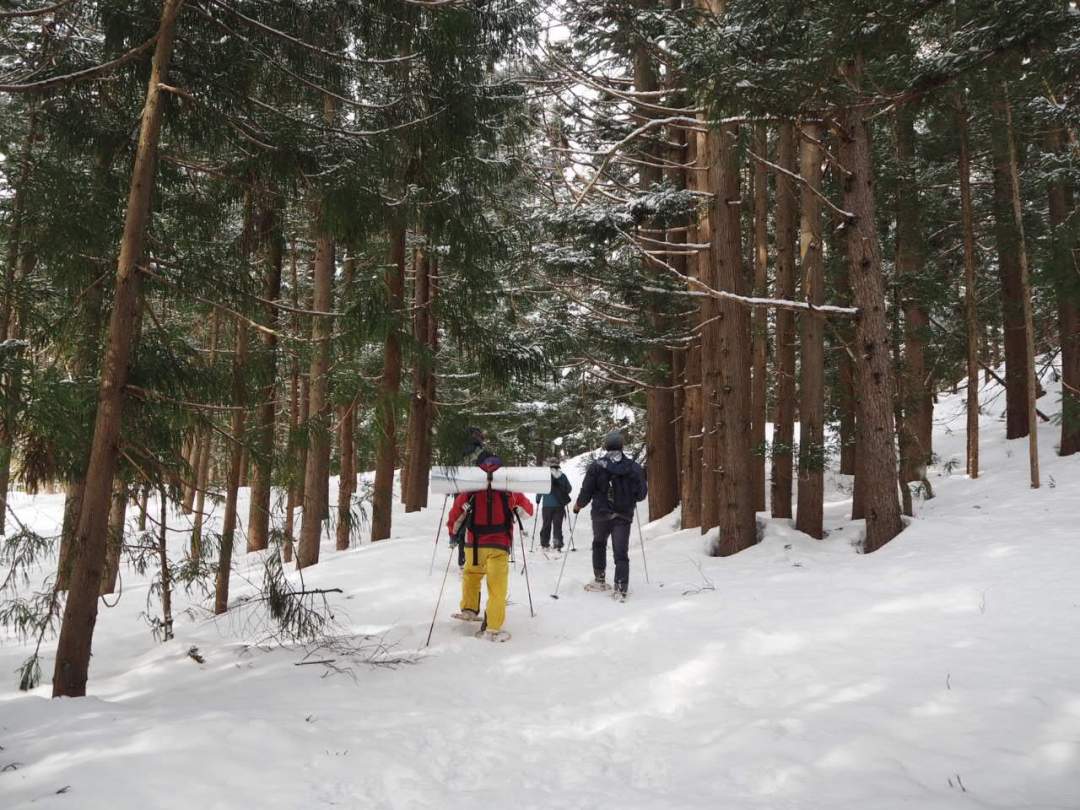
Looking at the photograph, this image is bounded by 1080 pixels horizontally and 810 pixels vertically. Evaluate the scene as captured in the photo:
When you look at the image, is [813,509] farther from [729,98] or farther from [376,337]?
[376,337]

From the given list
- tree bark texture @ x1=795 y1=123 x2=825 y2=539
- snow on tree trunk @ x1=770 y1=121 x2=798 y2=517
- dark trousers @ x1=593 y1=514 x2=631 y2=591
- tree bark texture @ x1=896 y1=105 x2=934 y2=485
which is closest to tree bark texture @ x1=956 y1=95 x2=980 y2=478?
tree bark texture @ x1=896 y1=105 x2=934 y2=485

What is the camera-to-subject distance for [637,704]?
16.9 feet

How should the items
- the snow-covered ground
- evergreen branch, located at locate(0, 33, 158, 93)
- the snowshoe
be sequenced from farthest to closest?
the snowshoe
evergreen branch, located at locate(0, 33, 158, 93)
the snow-covered ground

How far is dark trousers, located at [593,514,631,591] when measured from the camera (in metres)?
8.76

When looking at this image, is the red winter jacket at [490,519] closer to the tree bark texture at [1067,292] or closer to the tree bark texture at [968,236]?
the tree bark texture at [968,236]

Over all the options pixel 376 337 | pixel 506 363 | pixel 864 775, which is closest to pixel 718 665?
pixel 864 775

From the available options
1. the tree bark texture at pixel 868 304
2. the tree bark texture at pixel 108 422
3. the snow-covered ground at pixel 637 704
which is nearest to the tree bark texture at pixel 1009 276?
the tree bark texture at pixel 868 304

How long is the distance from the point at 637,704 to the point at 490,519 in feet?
8.36

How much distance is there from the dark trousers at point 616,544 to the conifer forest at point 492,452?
5cm

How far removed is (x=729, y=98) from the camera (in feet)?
24.9

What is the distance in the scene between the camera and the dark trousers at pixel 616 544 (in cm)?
876

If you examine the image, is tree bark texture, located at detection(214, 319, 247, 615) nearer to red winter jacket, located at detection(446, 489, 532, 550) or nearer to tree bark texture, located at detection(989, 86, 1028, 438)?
red winter jacket, located at detection(446, 489, 532, 550)

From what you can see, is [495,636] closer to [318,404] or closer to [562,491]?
[318,404]

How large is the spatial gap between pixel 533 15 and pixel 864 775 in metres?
11.1
